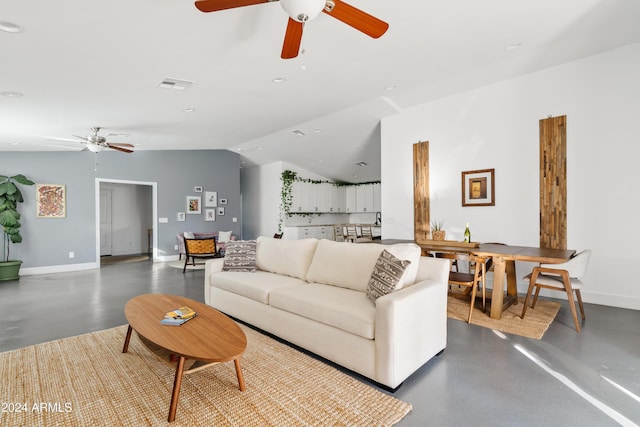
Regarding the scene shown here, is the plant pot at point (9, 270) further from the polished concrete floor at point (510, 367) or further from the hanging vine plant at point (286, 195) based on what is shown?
the hanging vine plant at point (286, 195)

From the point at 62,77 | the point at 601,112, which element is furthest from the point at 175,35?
the point at 601,112

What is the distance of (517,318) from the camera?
336 cm

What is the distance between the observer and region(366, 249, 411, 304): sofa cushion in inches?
91.2

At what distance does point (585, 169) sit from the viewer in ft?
13.1

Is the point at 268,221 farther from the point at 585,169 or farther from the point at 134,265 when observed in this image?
the point at 585,169

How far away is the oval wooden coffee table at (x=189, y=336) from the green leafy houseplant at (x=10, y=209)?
17.0 ft

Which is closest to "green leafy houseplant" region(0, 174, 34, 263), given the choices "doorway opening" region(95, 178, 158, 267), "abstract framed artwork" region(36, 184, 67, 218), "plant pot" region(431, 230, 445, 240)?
"abstract framed artwork" region(36, 184, 67, 218)

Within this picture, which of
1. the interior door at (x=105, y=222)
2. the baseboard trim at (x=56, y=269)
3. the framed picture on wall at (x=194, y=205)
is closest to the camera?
the baseboard trim at (x=56, y=269)

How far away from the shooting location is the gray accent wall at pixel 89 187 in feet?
20.7

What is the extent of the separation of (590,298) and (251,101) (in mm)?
5077

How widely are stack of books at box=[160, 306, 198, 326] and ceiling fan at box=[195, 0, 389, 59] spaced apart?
1.90 metres

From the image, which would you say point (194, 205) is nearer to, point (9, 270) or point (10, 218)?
point (10, 218)

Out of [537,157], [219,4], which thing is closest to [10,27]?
[219,4]

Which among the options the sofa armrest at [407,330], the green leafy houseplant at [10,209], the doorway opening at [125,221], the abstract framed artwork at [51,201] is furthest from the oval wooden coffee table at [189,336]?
the doorway opening at [125,221]
